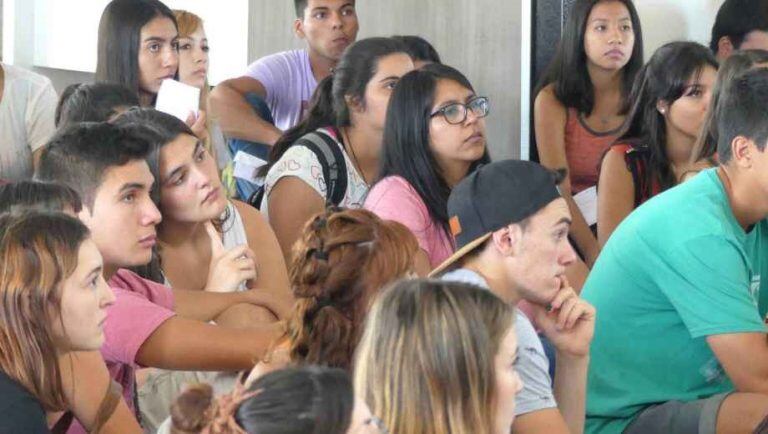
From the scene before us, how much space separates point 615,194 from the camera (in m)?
4.00

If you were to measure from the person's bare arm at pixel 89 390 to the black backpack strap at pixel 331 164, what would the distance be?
139cm

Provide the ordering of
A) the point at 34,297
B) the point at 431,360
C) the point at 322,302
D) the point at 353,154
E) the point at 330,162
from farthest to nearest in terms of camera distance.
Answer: the point at 353,154
the point at 330,162
the point at 322,302
the point at 34,297
the point at 431,360

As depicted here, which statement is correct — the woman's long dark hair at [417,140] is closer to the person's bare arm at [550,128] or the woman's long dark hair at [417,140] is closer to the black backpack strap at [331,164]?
the black backpack strap at [331,164]

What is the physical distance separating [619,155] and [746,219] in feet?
3.47

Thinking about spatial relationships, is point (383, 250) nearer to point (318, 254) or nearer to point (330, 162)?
point (318, 254)

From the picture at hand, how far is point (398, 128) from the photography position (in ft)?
12.0

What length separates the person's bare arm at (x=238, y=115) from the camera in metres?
4.39

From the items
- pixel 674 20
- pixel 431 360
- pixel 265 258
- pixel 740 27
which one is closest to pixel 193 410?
pixel 431 360

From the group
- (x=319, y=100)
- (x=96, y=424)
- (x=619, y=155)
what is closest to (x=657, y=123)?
(x=619, y=155)

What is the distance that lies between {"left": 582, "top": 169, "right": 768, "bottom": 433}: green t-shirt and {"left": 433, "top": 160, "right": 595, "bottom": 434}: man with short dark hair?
8.6 inches

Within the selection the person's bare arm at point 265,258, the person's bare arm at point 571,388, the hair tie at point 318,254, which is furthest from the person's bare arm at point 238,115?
the hair tie at point 318,254

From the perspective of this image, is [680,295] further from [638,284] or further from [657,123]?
[657,123]

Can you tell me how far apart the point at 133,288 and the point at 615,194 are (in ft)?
5.45

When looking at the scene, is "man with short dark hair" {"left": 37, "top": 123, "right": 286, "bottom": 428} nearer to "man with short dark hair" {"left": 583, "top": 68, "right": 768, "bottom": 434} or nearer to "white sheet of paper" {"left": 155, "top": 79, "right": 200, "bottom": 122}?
"man with short dark hair" {"left": 583, "top": 68, "right": 768, "bottom": 434}
